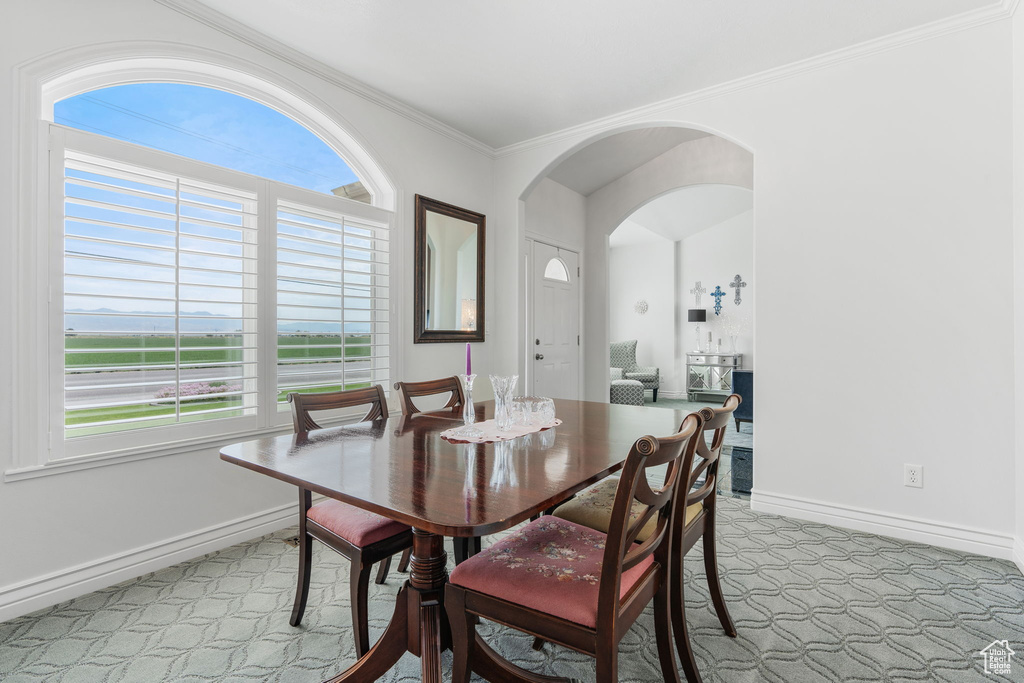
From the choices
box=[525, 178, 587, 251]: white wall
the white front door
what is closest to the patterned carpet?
the white front door

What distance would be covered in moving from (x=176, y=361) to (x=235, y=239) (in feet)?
2.31

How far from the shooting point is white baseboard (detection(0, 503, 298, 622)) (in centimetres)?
190

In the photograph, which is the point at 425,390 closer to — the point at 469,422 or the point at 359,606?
the point at 469,422

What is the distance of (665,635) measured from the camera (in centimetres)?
137

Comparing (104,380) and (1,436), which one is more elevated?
(104,380)

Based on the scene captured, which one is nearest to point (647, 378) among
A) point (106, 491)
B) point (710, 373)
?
point (710, 373)

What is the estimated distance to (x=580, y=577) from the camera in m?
1.21

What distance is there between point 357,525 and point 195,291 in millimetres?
1592

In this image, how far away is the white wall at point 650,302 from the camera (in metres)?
8.81

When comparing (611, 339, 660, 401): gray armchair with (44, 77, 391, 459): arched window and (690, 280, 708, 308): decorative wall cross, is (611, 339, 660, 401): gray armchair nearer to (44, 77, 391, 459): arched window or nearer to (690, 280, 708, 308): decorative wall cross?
(690, 280, 708, 308): decorative wall cross

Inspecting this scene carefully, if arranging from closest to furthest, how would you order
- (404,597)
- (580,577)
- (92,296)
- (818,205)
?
1. (580,577)
2. (404,597)
3. (92,296)
4. (818,205)

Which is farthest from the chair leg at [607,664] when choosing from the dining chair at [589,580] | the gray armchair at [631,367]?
the gray armchair at [631,367]

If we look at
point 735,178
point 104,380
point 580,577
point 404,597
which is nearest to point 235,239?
point 104,380

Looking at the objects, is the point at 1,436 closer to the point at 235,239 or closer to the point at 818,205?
the point at 235,239
